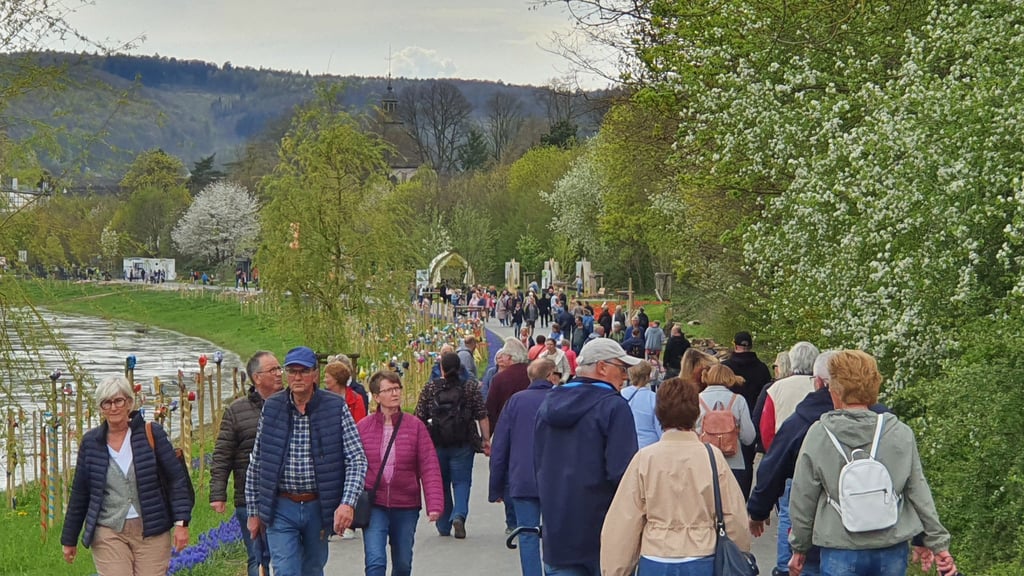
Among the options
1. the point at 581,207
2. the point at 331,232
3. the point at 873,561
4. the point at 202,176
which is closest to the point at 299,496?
the point at 873,561

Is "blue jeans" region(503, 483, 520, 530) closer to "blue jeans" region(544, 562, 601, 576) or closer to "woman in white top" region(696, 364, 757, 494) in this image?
"woman in white top" region(696, 364, 757, 494)

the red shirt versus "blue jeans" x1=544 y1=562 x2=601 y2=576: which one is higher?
the red shirt

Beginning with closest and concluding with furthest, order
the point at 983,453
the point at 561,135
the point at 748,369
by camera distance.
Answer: the point at 983,453
the point at 748,369
the point at 561,135

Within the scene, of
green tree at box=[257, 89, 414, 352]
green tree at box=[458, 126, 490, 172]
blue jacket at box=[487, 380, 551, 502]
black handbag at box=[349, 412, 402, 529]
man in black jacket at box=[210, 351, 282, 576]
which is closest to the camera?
black handbag at box=[349, 412, 402, 529]

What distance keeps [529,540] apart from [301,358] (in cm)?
236

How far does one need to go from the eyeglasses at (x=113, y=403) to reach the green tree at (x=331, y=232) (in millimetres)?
12719

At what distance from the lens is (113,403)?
779cm

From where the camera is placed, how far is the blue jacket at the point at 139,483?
788 cm

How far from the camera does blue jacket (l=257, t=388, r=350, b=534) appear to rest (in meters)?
7.87

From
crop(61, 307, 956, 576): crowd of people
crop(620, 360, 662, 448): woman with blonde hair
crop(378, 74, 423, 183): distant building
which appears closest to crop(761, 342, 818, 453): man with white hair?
crop(61, 307, 956, 576): crowd of people

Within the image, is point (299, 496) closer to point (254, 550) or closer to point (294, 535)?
point (294, 535)

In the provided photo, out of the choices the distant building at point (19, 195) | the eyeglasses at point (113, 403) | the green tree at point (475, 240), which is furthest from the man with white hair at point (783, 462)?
the green tree at point (475, 240)

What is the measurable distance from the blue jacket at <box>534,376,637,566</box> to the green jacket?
3.63 feet

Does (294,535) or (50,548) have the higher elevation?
(294,535)
